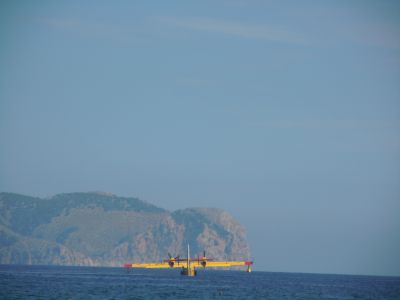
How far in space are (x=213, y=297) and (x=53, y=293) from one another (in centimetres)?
3299

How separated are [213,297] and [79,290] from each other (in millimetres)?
28928

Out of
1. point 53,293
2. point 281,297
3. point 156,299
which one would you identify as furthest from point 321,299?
point 53,293

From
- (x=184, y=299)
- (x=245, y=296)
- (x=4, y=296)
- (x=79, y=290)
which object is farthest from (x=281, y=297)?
(x=4, y=296)

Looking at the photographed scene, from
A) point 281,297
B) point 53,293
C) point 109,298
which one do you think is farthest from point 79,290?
point 281,297

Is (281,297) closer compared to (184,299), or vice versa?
(184,299)

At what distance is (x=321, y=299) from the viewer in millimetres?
194875

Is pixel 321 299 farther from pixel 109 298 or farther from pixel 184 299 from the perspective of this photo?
pixel 109 298

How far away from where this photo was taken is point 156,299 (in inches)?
6836

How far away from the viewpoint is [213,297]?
621ft

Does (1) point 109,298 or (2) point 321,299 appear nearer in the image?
(1) point 109,298

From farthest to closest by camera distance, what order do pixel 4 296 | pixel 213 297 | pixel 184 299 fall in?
pixel 213 297 → pixel 184 299 → pixel 4 296

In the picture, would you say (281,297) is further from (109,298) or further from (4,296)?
(4,296)

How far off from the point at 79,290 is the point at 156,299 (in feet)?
88.6

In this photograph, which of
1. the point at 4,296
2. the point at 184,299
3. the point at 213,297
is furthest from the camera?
the point at 213,297
